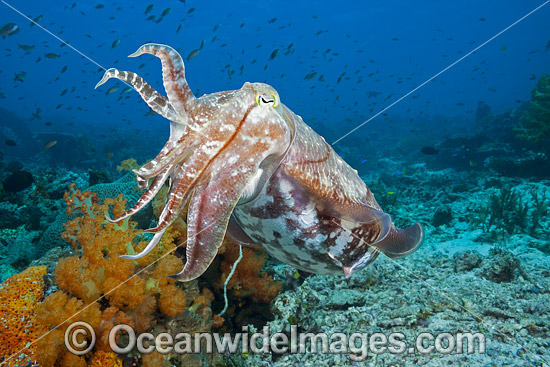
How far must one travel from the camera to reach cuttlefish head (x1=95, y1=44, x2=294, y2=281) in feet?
4.39

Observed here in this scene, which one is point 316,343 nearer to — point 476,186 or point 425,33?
point 476,186

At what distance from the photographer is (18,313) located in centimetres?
256

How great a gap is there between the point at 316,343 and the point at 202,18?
272 feet

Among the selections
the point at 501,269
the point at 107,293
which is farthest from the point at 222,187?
the point at 501,269

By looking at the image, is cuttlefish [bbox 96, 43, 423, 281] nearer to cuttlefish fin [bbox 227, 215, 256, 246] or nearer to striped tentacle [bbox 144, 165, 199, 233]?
striped tentacle [bbox 144, 165, 199, 233]

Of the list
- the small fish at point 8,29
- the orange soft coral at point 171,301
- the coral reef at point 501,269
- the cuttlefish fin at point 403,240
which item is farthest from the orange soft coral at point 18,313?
the small fish at point 8,29

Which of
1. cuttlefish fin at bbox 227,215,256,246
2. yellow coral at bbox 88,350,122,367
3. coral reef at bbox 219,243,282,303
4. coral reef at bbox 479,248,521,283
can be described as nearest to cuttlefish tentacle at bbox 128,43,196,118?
cuttlefish fin at bbox 227,215,256,246

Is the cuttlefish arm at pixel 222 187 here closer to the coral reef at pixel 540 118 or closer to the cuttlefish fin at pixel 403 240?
the cuttlefish fin at pixel 403 240

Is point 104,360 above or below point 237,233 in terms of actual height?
below

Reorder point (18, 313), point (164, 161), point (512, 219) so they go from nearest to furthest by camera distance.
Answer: point (164, 161) < point (18, 313) < point (512, 219)

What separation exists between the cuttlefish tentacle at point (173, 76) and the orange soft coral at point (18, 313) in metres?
2.54

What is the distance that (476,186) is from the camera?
1116cm

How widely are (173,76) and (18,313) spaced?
2717 millimetres

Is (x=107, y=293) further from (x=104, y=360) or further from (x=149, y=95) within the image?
(x=149, y=95)
